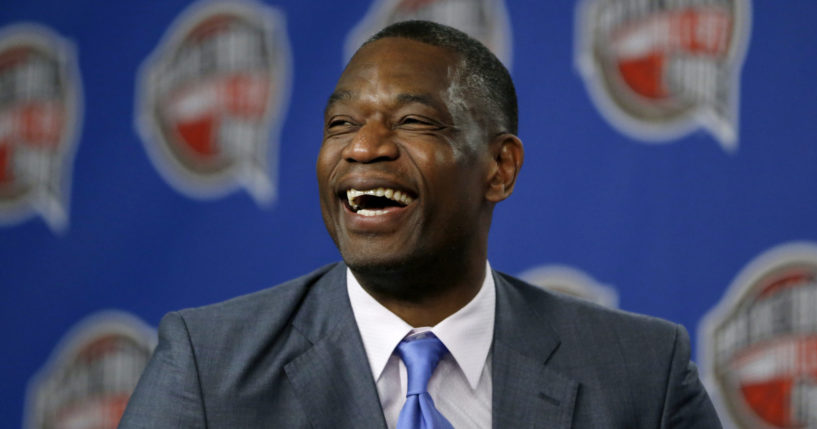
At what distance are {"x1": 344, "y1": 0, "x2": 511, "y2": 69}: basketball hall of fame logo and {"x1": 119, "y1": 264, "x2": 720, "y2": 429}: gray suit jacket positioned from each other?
0.72m

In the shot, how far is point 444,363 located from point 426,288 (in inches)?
4.0

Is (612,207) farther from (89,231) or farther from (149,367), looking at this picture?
(89,231)

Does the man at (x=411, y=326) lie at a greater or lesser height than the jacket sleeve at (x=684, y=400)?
greater

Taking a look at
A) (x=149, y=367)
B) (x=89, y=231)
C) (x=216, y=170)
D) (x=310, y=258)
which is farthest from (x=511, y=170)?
(x=89, y=231)

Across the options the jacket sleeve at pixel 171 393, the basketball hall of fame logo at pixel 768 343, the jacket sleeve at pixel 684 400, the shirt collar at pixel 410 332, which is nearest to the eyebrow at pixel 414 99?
the shirt collar at pixel 410 332

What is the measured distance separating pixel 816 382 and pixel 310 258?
104 centimetres

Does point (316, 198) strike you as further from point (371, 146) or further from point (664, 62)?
point (371, 146)

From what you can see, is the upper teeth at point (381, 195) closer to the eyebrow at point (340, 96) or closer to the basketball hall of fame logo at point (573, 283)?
the eyebrow at point (340, 96)

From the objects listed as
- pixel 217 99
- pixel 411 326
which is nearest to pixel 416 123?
pixel 411 326

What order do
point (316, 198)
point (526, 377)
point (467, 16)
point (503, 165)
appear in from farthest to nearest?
point (316, 198) → point (467, 16) → point (503, 165) → point (526, 377)

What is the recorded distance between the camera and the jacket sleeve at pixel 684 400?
136 centimetres

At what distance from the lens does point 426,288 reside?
135 centimetres

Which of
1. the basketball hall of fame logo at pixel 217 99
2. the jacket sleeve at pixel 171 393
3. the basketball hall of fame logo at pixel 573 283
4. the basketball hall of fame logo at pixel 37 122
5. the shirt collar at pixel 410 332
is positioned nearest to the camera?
the jacket sleeve at pixel 171 393

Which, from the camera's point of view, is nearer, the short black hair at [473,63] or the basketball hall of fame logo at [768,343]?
the short black hair at [473,63]
